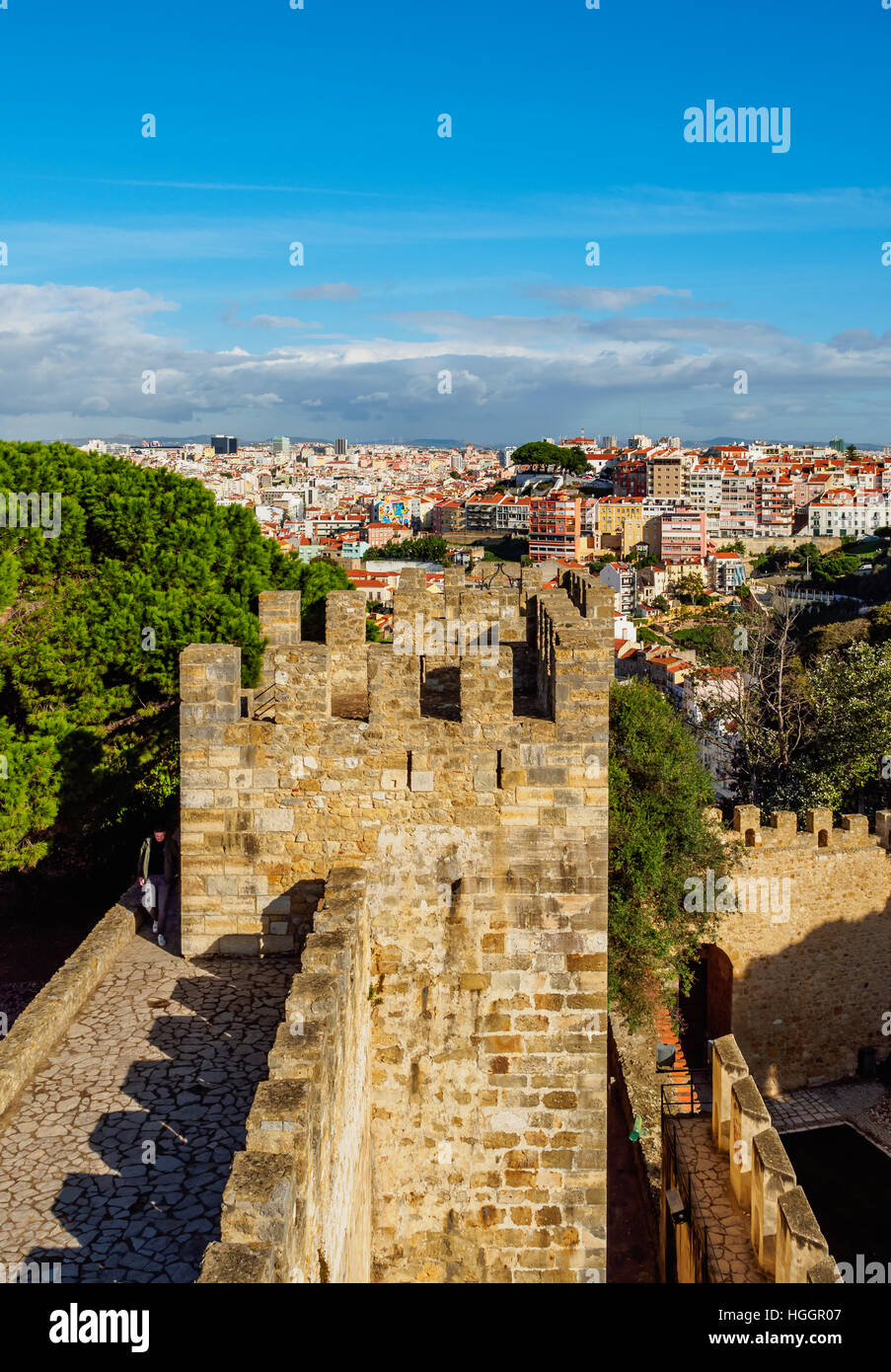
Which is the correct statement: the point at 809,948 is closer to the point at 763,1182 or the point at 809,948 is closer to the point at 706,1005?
the point at 706,1005

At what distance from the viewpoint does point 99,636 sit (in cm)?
1526

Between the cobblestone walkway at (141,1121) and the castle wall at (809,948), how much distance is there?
10.1 meters

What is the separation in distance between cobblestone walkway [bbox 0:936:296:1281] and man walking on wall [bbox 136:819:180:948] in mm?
624

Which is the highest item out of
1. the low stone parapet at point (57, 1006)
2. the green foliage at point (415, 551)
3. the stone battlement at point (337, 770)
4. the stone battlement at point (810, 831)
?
the green foliage at point (415, 551)

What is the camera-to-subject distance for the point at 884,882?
1617cm

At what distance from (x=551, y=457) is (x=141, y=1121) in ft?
546

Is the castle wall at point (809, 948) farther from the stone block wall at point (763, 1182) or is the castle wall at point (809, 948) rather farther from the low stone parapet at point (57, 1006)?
the low stone parapet at point (57, 1006)

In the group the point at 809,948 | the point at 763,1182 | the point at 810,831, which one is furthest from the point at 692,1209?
the point at 810,831

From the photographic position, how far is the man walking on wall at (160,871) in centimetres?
824

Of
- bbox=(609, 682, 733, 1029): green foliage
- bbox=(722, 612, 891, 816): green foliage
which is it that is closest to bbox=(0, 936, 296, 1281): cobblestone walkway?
bbox=(609, 682, 733, 1029): green foliage

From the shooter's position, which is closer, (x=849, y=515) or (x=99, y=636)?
(x=99, y=636)

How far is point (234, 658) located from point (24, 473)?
440 inches

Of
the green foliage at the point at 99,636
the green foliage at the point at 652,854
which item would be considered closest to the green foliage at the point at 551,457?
the green foliage at the point at 99,636
